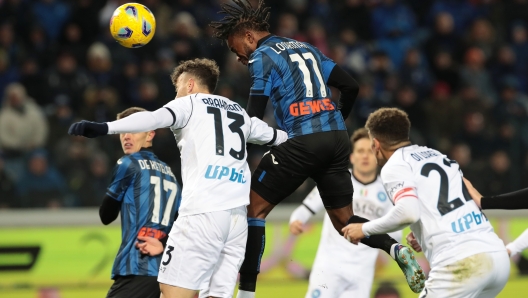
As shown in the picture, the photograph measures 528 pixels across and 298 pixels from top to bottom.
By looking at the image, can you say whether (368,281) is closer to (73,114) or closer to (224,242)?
(224,242)

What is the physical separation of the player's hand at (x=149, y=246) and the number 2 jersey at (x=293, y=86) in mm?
1312

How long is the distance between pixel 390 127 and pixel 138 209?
79.0 inches

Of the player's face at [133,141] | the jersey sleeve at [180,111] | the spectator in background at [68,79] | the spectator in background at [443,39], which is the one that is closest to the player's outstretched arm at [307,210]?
the player's face at [133,141]

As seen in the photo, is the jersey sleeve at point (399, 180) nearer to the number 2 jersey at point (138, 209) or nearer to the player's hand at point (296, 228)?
the number 2 jersey at point (138, 209)

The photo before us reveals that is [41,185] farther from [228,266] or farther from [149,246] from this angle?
[228,266]

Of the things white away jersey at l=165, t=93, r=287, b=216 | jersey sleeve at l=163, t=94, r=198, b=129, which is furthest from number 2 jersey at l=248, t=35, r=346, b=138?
jersey sleeve at l=163, t=94, r=198, b=129

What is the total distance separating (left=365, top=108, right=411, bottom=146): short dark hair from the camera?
559cm

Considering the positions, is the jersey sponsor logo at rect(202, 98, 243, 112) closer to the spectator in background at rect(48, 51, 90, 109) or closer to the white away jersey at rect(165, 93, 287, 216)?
the white away jersey at rect(165, 93, 287, 216)

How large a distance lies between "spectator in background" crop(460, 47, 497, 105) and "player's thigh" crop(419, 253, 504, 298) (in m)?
8.06

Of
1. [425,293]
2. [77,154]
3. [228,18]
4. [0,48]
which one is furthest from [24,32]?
[425,293]

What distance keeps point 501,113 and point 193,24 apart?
4850mm

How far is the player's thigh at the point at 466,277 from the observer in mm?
5180

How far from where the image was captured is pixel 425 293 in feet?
17.4

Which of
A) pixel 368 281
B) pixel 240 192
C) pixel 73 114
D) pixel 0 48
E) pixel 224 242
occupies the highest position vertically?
pixel 0 48
